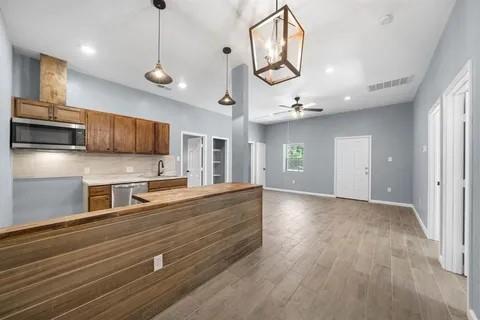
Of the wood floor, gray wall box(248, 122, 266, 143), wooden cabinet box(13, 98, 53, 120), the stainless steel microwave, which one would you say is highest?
gray wall box(248, 122, 266, 143)

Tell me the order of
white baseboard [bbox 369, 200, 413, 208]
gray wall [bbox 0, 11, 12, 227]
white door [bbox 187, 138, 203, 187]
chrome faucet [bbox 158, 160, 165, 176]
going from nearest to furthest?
1. gray wall [bbox 0, 11, 12, 227]
2. chrome faucet [bbox 158, 160, 165, 176]
3. white baseboard [bbox 369, 200, 413, 208]
4. white door [bbox 187, 138, 203, 187]

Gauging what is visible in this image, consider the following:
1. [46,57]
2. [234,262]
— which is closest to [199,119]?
[46,57]

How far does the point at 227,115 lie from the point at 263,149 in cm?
260

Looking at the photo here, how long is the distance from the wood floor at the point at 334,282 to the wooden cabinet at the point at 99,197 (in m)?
2.51

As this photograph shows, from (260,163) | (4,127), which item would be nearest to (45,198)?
(4,127)

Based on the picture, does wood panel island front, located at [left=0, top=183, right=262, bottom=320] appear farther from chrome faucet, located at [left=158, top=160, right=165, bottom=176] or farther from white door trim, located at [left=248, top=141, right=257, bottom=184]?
white door trim, located at [left=248, top=141, right=257, bottom=184]

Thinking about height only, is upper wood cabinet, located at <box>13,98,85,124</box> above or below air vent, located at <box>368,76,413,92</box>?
below

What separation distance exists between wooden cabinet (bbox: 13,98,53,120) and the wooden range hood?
127 millimetres

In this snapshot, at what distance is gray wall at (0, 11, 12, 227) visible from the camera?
230 cm

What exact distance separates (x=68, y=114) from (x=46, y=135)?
47 cm

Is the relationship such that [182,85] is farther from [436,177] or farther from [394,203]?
[394,203]

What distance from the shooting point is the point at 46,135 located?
3.03 metres

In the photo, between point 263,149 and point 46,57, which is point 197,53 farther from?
point 263,149

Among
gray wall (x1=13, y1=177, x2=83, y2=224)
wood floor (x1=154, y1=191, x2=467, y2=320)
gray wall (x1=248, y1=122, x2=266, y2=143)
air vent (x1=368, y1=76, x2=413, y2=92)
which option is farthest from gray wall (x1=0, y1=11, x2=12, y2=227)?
gray wall (x1=248, y1=122, x2=266, y2=143)
